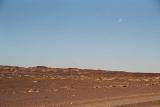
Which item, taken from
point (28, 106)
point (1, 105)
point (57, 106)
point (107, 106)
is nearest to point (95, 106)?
point (107, 106)

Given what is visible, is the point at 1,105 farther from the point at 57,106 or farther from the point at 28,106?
the point at 57,106

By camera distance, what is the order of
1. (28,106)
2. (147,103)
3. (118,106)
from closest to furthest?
(28,106), (118,106), (147,103)

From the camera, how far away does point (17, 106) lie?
1836 centimetres

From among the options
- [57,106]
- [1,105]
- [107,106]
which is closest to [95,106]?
[107,106]

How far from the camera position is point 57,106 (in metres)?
18.4

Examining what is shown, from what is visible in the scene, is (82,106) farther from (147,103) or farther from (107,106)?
(147,103)

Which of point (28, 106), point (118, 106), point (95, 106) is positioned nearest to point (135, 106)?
point (118, 106)

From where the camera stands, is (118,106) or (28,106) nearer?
(28,106)

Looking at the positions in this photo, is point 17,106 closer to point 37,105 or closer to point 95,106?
point 37,105

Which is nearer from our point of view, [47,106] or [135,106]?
[47,106]

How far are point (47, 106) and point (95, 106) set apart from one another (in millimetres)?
2264

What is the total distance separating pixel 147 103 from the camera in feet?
72.3

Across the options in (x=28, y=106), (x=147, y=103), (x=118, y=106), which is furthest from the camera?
(x=147, y=103)

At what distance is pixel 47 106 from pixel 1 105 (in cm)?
223
